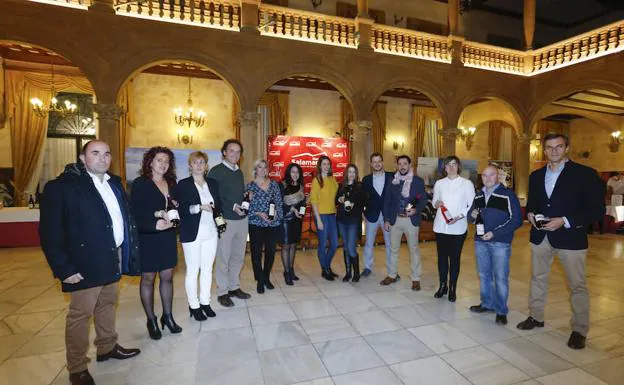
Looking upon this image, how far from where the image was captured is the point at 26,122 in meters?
8.23

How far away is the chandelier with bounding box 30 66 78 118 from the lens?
794 centimetres

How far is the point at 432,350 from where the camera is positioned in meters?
2.71

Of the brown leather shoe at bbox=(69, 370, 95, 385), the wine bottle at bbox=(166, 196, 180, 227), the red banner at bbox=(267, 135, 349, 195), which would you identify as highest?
the red banner at bbox=(267, 135, 349, 195)

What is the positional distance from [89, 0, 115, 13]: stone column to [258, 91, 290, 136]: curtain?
466 centimetres

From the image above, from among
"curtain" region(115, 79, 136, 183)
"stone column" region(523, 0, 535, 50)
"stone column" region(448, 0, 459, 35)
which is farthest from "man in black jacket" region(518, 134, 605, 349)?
"curtain" region(115, 79, 136, 183)

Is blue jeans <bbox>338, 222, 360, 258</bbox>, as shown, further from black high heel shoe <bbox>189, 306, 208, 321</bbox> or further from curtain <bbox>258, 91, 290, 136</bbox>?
curtain <bbox>258, 91, 290, 136</bbox>

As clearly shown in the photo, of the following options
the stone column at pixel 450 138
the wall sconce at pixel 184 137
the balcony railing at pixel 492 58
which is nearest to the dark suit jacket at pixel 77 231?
the wall sconce at pixel 184 137

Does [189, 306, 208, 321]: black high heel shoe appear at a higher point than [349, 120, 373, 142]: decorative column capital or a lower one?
lower

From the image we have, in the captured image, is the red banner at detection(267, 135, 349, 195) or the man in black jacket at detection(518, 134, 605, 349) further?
the red banner at detection(267, 135, 349, 195)

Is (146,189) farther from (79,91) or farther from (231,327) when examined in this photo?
(79,91)

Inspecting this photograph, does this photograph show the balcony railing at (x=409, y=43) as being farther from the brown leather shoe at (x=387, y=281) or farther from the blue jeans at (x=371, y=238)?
the brown leather shoe at (x=387, y=281)

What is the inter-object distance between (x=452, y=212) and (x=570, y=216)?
1.08 m

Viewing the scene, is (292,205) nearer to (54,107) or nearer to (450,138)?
(450,138)

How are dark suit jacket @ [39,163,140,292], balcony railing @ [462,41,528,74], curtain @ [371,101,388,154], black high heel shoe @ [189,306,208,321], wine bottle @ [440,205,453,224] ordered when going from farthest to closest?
curtain @ [371,101,388,154], balcony railing @ [462,41,528,74], wine bottle @ [440,205,453,224], black high heel shoe @ [189,306,208,321], dark suit jacket @ [39,163,140,292]
